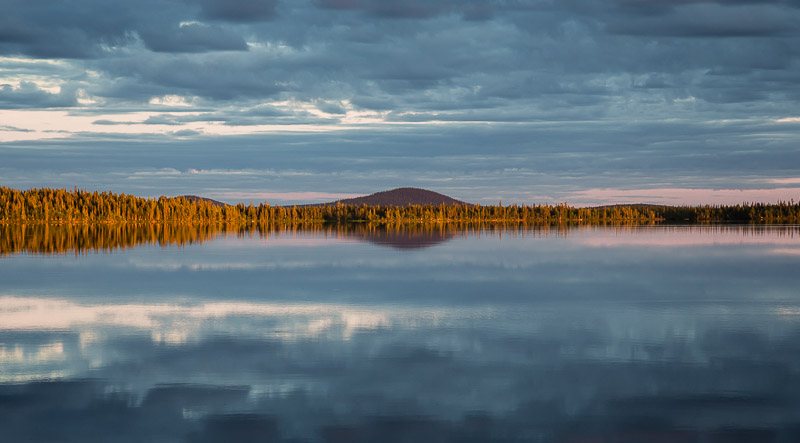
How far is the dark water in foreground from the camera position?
16.1m

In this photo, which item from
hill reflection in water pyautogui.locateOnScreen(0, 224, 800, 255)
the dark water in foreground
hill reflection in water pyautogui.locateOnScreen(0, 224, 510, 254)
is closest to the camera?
the dark water in foreground

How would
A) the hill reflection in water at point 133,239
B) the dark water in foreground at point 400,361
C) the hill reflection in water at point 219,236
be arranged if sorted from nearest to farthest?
the dark water in foreground at point 400,361
the hill reflection in water at point 133,239
the hill reflection in water at point 219,236

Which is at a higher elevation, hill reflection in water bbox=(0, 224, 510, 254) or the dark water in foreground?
the dark water in foreground

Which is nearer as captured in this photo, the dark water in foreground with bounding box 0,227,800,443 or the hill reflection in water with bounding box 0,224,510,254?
the dark water in foreground with bounding box 0,227,800,443

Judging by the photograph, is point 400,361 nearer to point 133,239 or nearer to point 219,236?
point 133,239

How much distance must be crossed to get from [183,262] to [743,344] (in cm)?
4113

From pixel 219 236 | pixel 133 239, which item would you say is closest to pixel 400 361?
pixel 133 239

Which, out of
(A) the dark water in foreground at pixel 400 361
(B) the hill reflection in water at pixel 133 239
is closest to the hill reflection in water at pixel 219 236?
(B) the hill reflection in water at pixel 133 239

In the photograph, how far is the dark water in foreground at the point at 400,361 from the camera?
1612 centimetres

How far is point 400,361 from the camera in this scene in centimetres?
2150

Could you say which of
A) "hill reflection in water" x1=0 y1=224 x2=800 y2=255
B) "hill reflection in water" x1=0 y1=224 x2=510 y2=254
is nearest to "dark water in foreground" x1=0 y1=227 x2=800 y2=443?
"hill reflection in water" x1=0 y1=224 x2=510 y2=254

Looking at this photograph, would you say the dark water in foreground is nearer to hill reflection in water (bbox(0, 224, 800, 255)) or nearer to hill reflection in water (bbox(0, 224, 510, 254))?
hill reflection in water (bbox(0, 224, 510, 254))

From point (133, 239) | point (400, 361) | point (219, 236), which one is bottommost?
point (219, 236)

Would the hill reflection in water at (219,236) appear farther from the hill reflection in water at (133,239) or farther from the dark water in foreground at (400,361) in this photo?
the dark water in foreground at (400,361)
